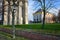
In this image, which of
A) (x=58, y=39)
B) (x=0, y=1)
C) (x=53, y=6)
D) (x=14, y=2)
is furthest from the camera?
(x=0, y=1)

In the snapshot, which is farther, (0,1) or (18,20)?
(18,20)

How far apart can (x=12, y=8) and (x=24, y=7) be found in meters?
69.8

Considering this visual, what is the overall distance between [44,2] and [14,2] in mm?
16796

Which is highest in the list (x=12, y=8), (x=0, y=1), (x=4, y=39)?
(x=0, y=1)

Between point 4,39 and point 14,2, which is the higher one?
point 14,2

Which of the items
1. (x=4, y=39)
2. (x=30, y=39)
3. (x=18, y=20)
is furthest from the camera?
(x=18, y=20)

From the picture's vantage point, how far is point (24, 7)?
96.9m

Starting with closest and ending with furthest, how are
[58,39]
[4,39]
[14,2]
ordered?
[58,39]
[4,39]
[14,2]

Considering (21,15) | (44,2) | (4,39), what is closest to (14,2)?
(4,39)

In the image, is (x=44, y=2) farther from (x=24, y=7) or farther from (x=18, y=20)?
(x=24, y=7)

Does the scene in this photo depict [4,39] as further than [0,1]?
No

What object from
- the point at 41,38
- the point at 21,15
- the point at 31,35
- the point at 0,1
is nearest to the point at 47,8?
the point at 0,1

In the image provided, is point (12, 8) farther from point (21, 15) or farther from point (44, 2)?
point (21, 15)

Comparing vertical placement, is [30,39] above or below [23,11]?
below
